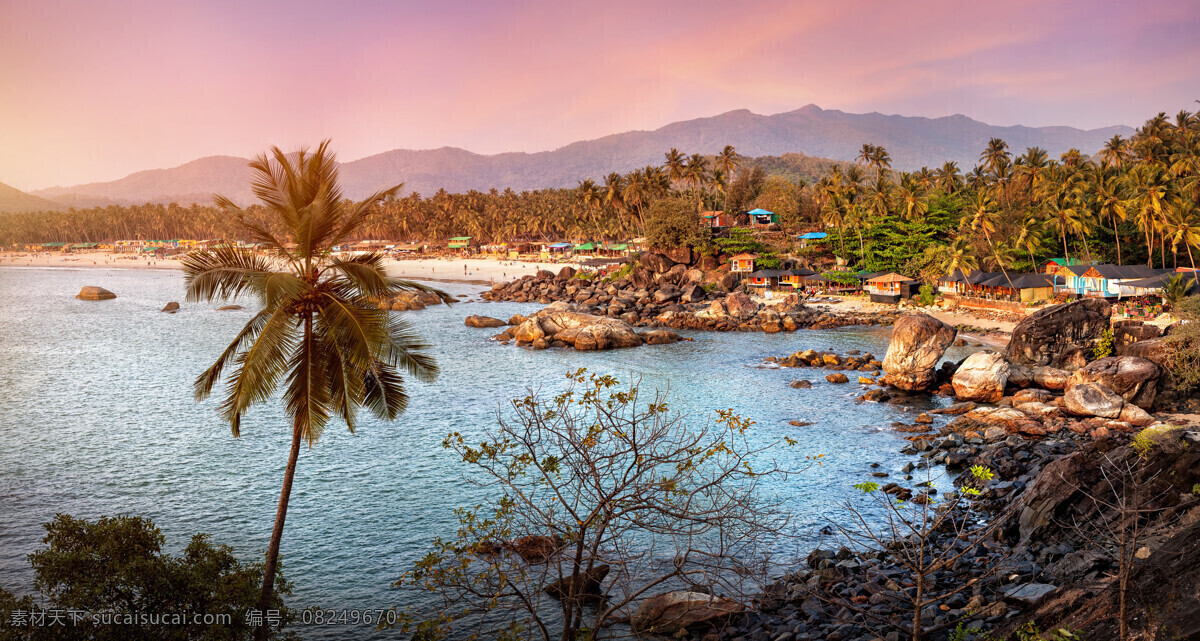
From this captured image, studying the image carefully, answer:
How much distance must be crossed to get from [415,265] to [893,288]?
93620 millimetres

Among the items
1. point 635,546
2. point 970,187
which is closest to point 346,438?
point 635,546

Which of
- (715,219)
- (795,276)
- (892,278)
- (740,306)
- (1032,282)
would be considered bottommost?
(740,306)

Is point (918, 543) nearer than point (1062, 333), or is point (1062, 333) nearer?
point (918, 543)

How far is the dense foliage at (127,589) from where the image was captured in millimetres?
9281

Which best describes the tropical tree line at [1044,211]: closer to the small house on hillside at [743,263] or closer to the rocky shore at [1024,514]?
the small house on hillside at [743,263]

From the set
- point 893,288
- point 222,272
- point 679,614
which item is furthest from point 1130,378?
point 893,288

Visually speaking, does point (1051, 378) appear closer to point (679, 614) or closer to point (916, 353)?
point (916, 353)

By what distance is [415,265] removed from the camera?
134375 mm

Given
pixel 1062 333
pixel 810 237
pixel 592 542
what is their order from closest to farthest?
pixel 592 542 → pixel 1062 333 → pixel 810 237

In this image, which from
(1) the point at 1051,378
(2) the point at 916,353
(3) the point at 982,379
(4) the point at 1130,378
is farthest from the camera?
(2) the point at 916,353

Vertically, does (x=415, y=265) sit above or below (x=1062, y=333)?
above

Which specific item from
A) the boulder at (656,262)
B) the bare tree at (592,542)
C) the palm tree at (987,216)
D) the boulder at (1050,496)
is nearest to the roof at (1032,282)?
the palm tree at (987,216)

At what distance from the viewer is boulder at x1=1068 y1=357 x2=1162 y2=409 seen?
2911 centimetres

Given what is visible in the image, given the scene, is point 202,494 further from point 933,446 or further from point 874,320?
point 874,320
